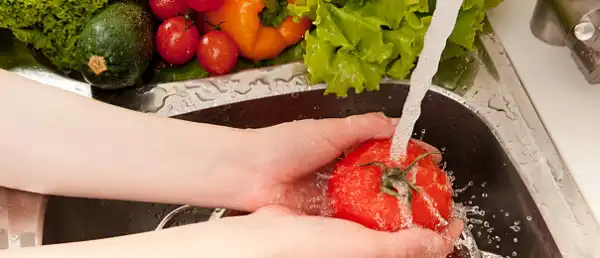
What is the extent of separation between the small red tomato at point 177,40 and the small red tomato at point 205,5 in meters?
0.03

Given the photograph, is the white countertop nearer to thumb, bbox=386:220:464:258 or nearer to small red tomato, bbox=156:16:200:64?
thumb, bbox=386:220:464:258

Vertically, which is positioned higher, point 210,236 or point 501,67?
point 501,67

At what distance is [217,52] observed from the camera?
3.18 feet

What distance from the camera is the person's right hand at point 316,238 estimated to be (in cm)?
69

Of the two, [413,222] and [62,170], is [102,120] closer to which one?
[62,170]

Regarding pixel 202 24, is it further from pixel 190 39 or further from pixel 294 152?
pixel 294 152

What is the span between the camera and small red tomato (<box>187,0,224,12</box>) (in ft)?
3.19

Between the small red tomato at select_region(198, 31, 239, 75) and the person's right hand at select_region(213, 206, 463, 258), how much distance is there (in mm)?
283

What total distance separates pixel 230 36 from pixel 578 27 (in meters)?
0.45

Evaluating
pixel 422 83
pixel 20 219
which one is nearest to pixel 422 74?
pixel 422 83

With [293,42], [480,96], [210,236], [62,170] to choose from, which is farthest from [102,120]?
[480,96]

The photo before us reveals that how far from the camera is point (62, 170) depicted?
79 cm

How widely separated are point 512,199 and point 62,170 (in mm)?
541

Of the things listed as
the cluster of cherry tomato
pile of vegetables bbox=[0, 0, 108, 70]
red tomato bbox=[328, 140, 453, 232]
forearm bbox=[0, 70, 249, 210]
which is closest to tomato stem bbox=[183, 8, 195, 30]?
the cluster of cherry tomato
